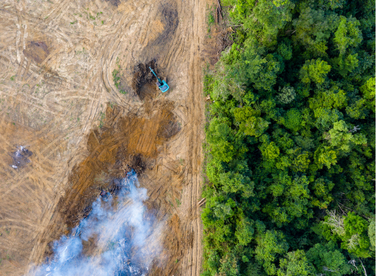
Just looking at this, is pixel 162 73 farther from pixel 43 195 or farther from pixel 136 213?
pixel 43 195

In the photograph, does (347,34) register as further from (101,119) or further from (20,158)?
(20,158)

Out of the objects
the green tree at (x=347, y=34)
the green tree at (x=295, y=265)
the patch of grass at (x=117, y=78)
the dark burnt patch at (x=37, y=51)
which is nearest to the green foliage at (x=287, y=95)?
the green tree at (x=347, y=34)

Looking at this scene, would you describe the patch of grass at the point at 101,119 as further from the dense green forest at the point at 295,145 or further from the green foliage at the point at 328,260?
the green foliage at the point at 328,260

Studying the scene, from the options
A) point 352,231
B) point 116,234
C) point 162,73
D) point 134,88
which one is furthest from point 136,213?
point 352,231

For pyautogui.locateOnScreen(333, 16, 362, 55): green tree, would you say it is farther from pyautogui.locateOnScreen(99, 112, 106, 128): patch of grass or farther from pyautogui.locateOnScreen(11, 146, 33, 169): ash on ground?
pyautogui.locateOnScreen(11, 146, 33, 169): ash on ground

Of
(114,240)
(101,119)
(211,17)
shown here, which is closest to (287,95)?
(211,17)
